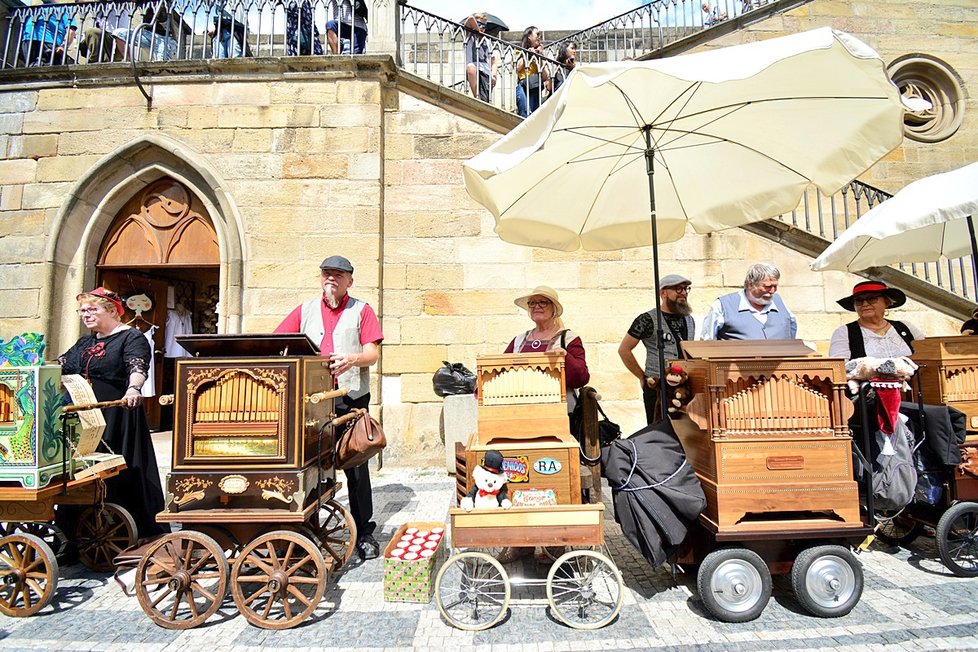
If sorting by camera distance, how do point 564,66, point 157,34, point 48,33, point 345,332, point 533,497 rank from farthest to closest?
1. point 564,66
2. point 48,33
3. point 157,34
4. point 345,332
5. point 533,497

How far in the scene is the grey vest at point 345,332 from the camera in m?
3.55

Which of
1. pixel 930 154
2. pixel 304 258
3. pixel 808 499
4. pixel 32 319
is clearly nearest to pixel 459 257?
pixel 304 258

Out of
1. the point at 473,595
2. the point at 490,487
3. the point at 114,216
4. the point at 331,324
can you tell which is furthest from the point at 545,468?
the point at 114,216

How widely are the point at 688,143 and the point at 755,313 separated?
128 centimetres

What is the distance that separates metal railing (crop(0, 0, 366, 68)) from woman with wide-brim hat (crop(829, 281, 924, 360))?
6524 millimetres

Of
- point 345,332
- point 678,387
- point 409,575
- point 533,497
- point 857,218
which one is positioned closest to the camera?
point 533,497

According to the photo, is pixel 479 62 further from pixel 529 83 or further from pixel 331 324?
pixel 331 324

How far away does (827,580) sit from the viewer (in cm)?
260

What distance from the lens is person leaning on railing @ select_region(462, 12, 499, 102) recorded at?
7.04 m

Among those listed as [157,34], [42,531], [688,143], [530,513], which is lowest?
[42,531]

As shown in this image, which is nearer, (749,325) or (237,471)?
(237,471)

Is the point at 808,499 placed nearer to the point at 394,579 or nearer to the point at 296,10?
the point at 394,579

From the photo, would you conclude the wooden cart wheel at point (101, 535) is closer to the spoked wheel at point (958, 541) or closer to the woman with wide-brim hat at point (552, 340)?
the woman with wide-brim hat at point (552, 340)

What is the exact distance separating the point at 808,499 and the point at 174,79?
820 cm
